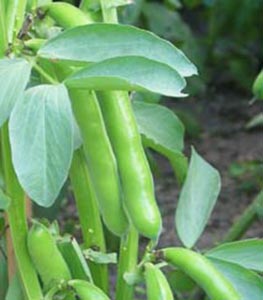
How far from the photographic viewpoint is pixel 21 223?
3.95ft

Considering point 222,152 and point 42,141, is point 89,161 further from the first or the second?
point 222,152

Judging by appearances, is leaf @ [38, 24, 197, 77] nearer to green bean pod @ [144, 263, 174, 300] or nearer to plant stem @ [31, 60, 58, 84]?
plant stem @ [31, 60, 58, 84]

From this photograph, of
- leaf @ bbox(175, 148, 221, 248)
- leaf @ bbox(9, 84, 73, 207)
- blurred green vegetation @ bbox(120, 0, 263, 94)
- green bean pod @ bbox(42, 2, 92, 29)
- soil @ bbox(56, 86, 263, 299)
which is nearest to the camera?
leaf @ bbox(9, 84, 73, 207)

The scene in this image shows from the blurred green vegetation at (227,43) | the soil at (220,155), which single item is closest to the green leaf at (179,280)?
the soil at (220,155)

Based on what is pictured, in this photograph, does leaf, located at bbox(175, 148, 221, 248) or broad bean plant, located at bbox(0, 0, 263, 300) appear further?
leaf, located at bbox(175, 148, 221, 248)

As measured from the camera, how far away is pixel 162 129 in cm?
144

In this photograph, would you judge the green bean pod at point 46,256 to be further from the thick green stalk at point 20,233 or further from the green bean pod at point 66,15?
the green bean pod at point 66,15

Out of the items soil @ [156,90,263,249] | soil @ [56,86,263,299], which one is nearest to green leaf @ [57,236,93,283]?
soil @ [56,86,263,299]

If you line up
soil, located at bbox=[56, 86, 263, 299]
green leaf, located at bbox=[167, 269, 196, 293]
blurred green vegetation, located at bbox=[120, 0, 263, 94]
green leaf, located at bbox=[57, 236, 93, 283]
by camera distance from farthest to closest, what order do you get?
blurred green vegetation, located at bbox=[120, 0, 263, 94], soil, located at bbox=[56, 86, 263, 299], green leaf, located at bbox=[167, 269, 196, 293], green leaf, located at bbox=[57, 236, 93, 283]

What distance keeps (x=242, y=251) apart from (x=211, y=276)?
101 millimetres

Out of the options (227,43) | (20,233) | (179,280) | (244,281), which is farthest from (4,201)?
(227,43)

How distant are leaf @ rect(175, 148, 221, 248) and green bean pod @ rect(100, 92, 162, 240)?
19 centimetres

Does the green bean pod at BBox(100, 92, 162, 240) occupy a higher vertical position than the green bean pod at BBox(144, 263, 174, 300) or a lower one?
higher

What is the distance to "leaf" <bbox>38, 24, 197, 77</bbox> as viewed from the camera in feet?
3.51
